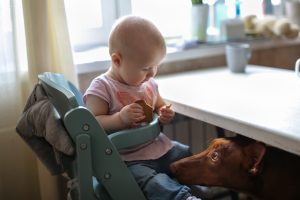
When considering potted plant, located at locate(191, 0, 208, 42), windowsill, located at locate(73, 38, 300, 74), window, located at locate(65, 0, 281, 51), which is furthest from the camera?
potted plant, located at locate(191, 0, 208, 42)

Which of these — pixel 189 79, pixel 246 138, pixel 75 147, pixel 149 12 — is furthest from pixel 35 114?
pixel 149 12

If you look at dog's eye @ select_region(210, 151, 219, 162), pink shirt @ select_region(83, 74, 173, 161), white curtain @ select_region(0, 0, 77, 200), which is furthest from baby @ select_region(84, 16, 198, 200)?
white curtain @ select_region(0, 0, 77, 200)

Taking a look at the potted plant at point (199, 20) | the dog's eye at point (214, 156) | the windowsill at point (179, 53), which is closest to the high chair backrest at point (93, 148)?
the dog's eye at point (214, 156)

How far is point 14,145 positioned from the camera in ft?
5.29

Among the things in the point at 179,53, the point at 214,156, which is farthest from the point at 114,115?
the point at 179,53

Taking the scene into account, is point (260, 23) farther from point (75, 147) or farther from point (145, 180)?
point (75, 147)

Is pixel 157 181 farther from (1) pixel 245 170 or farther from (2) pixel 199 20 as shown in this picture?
(2) pixel 199 20

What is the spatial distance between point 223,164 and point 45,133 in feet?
1.71

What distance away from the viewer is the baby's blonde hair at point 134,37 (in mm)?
1359

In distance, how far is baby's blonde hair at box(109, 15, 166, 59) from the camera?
136 cm

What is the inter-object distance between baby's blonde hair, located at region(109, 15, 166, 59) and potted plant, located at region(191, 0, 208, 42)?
0.75m

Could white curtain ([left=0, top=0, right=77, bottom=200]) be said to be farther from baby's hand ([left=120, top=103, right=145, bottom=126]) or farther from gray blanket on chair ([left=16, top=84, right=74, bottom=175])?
baby's hand ([left=120, top=103, right=145, bottom=126])

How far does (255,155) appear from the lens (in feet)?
4.24

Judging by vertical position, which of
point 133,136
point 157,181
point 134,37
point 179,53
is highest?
point 134,37
